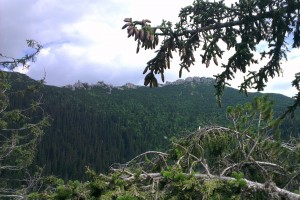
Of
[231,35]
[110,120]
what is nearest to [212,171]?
[231,35]

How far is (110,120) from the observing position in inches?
6033

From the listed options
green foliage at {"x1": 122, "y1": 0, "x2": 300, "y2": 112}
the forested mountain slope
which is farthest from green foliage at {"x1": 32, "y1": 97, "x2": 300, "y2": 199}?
the forested mountain slope

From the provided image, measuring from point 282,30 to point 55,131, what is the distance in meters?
124

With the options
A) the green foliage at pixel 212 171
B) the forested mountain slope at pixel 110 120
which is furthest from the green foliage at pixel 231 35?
the forested mountain slope at pixel 110 120

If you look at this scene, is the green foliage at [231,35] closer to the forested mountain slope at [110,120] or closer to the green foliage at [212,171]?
the green foliage at [212,171]

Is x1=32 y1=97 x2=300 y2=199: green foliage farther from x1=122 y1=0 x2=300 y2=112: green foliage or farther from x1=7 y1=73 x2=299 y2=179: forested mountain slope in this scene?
x1=7 y1=73 x2=299 y2=179: forested mountain slope

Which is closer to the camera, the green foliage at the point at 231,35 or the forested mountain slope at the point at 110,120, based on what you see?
the green foliage at the point at 231,35

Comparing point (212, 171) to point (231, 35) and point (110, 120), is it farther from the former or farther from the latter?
point (110, 120)

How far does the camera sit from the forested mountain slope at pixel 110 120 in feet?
334

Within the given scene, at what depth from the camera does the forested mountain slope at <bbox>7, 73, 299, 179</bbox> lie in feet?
334

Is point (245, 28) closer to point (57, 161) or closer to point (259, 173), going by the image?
point (259, 173)

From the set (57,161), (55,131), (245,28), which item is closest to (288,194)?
(245,28)

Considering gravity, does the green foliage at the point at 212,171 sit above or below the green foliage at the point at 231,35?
below

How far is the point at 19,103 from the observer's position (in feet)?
401
